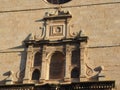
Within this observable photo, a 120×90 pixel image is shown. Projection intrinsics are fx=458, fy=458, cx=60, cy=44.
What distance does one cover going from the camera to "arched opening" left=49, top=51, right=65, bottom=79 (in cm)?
1490

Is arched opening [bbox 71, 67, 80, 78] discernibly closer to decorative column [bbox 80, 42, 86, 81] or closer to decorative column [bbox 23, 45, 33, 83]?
decorative column [bbox 80, 42, 86, 81]

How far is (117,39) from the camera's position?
15031 mm

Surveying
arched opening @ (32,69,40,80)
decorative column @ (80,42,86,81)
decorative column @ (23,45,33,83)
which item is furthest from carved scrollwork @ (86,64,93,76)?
decorative column @ (23,45,33,83)

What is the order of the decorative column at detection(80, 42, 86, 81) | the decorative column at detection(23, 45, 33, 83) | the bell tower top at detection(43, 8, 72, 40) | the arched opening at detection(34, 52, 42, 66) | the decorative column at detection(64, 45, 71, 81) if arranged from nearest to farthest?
the decorative column at detection(80, 42, 86, 81) < the decorative column at detection(64, 45, 71, 81) < the decorative column at detection(23, 45, 33, 83) < the arched opening at detection(34, 52, 42, 66) < the bell tower top at detection(43, 8, 72, 40)

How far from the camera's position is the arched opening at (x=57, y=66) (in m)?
14.9

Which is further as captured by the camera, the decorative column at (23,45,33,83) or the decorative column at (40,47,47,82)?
the decorative column at (23,45,33,83)

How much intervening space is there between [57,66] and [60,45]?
730mm

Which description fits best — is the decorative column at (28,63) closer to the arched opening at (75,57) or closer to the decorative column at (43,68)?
the decorative column at (43,68)

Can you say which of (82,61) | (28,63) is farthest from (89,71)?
(28,63)

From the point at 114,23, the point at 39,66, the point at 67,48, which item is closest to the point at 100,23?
the point at 114,23

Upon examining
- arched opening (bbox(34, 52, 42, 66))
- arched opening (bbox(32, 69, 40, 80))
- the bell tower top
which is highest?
the bell tower top

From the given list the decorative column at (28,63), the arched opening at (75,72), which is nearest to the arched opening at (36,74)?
the decorative column at (28,63)

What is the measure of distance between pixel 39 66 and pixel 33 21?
186cm

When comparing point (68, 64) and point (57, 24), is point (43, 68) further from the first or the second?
point (57, 24)
